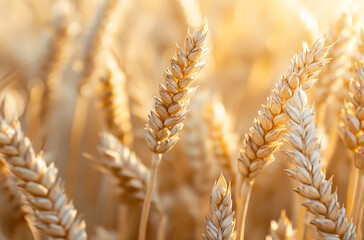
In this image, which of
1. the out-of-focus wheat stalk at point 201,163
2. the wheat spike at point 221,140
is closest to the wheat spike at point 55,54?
the out-of-focus wheat stalk at point 201,163

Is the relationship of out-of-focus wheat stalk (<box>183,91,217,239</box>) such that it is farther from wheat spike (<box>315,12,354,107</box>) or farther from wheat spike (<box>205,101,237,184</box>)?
wheat spike (<box>315,12,354,107</box>)

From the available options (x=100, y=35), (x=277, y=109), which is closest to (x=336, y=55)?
(x=277, y=109)

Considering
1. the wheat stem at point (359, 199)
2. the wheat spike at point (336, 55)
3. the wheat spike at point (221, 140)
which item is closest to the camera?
the wheat stem at point (359, 199)

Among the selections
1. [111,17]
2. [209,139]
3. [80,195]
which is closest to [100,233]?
[209,139]

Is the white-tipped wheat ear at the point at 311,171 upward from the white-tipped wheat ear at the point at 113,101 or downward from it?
downward

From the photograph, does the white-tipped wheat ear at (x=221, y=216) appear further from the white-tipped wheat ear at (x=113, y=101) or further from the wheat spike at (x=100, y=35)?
the wheat spike at (x=100, y=35)

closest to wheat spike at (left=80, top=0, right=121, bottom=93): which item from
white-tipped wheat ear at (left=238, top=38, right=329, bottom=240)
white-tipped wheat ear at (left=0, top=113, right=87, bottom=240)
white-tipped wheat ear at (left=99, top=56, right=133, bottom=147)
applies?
white-tipped wheat ear at (left=99, top=56, right=133, bottom=147)

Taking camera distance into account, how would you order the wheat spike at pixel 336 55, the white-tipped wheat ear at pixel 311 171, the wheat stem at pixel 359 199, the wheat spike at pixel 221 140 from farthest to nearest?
the wheat spike at pixel 221 140
the wheat spike at pixel 336 55
the wheat stem at pixel 359 199
the white-tipped wheat ear at pixel 311 171
